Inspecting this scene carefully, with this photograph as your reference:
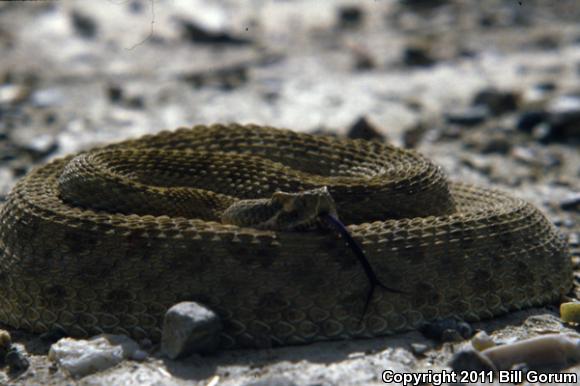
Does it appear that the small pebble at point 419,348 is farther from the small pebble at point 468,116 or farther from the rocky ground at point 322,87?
the small pebble at point 468,116

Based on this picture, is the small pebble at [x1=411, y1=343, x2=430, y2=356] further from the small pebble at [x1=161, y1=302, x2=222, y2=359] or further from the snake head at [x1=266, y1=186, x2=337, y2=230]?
the small pebble at [x1=161, y1=302, x2=222, y2=359]

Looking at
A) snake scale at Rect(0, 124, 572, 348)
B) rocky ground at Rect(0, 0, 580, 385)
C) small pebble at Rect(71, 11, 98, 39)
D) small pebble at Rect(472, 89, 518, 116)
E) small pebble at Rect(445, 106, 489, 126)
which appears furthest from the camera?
small pebble at Rect(71, 11, 98, 39)

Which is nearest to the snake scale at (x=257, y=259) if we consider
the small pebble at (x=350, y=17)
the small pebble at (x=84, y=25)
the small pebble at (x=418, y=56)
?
the small pebble at (x=418, y=56)

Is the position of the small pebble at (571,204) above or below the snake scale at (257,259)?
below

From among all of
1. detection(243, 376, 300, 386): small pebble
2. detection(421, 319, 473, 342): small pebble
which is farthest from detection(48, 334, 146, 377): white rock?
detection(421, 319, 473, 342): small pebble

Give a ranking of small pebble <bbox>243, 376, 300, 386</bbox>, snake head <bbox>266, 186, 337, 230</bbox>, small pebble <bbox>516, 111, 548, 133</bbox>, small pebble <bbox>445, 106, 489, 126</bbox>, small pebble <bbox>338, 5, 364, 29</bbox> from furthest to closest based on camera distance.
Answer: small pebble <bbox>338, 5, 364, 29</bbox> → small pebble <bbox>445, 106, 489, 126</bbox> → small pebble <bbox>516, 111, 548, 133</bbox> → snake head <bbox>266, 186, 337, 230</bbox> → small pebble <bbox>243, 376, 300, 386</bbox>

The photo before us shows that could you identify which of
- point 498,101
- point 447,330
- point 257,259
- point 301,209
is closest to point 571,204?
point 498,101
